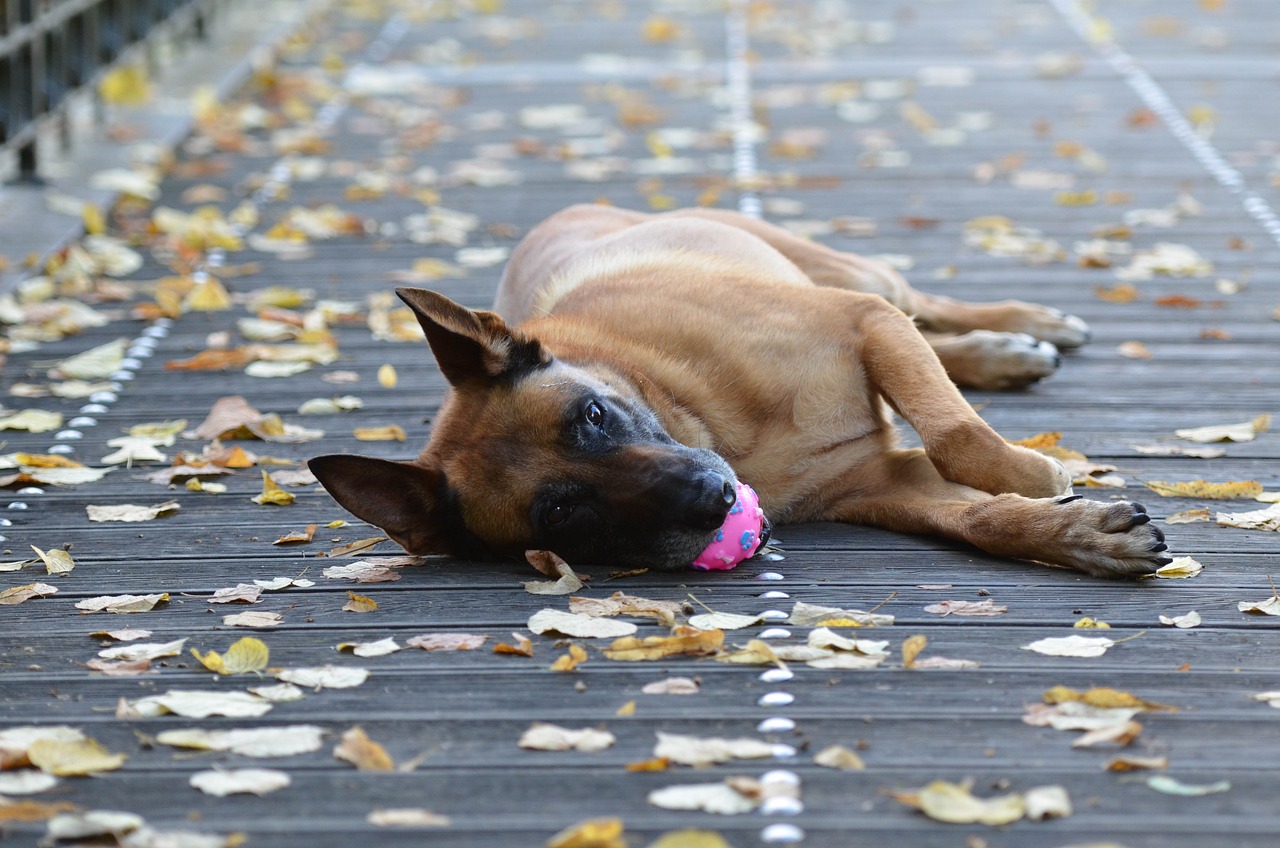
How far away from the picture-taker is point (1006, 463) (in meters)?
3.66

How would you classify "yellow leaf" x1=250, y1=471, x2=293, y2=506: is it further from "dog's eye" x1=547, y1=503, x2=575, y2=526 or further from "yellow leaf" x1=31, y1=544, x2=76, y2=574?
"dog's eye" x1=547, y1=503, x2=575, y2=526

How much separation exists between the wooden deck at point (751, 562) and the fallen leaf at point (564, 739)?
3cm

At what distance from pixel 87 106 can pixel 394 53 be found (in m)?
2.63

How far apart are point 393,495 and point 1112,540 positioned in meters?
1.67

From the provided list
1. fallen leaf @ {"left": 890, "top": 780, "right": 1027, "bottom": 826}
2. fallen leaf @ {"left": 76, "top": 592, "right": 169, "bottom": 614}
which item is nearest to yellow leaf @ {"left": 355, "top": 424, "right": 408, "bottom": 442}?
fallen leaf @ {"left": 76, "top": 592, "right": 169, "bottom": 614}

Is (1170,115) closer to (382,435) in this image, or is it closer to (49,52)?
(382,435)

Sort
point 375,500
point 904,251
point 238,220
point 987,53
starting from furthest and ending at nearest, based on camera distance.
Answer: point 987,53 < point 238,220 < point 904,251 < point 375,500

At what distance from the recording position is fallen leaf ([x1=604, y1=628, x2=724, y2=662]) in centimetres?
305

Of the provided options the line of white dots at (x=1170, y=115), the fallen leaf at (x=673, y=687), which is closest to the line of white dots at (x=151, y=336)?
the fallen leaf at (x=673, y=687)

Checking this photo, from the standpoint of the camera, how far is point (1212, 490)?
12.9ft

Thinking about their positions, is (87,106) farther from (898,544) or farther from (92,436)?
(898,544)

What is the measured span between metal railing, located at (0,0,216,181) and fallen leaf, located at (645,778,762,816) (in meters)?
5.94

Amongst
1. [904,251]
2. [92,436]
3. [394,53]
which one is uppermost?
[394,53]

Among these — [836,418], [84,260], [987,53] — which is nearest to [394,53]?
[987,53]
